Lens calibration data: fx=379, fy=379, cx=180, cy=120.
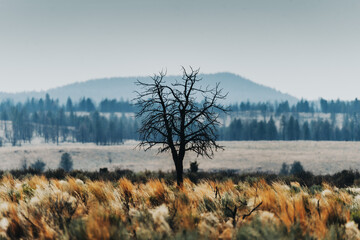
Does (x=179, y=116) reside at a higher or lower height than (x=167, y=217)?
higher

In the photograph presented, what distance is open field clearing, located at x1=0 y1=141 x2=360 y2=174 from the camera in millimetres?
96812

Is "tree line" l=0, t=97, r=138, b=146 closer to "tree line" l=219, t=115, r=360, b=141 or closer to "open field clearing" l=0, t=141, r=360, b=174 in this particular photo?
"open field clearing" l=0, t=141, r=360, b=174

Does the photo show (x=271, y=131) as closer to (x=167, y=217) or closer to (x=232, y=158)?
(x=232, y=158)

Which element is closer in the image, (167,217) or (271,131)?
(167,217)

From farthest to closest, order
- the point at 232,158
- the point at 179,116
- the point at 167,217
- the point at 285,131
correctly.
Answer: the point at 285,131 < the point at 232,158 < the point at 179,116 < the point at 167,217

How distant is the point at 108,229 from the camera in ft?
14.1

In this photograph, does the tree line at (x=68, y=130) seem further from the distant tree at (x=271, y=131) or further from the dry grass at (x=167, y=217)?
the dry grass at (x=167, y=217)

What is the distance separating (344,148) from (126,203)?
439ft

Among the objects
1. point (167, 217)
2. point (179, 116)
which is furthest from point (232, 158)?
point (167, 217)

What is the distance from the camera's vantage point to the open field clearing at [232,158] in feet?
318

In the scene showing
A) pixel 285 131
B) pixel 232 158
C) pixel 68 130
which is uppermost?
pixel 68 130

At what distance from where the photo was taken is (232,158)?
108 meters

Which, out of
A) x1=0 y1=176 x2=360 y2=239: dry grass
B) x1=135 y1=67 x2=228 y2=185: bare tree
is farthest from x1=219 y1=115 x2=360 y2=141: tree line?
x1=0 y1=176 x2=360 y2=239: dry grass

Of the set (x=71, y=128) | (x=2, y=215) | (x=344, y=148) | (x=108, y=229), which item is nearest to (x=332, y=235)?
(x=108, y=229)
